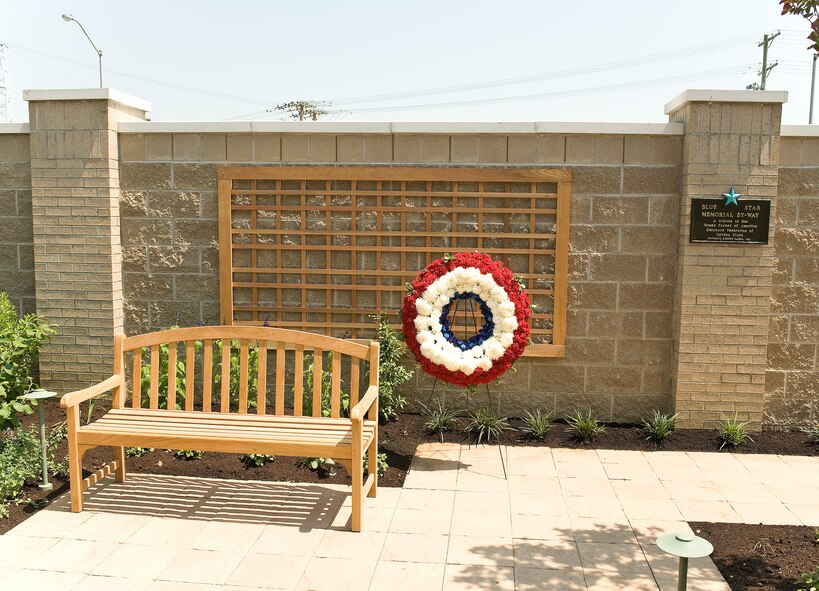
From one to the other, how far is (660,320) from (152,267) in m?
4.13

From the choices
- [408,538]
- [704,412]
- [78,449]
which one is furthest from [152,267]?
[704,412]

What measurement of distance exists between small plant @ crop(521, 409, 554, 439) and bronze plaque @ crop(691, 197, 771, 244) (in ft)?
5.81

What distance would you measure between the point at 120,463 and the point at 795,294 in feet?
16.7

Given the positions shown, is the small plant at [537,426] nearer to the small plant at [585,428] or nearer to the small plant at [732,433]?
the small plant at [585,428]

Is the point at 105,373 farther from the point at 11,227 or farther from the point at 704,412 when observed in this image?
the point at 704,412

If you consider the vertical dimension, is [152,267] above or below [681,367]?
above

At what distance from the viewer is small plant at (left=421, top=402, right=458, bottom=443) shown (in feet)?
19.2

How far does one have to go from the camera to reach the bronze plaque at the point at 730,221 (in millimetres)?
5664

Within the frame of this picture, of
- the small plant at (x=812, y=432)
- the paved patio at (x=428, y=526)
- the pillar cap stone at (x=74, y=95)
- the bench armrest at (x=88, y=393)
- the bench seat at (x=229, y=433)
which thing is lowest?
the paved patio at (x=428, y=526)

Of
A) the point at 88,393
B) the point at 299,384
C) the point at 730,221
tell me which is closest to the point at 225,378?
the point at 299,384

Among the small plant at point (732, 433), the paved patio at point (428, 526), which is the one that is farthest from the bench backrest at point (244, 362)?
the small plant at point (732, 433)

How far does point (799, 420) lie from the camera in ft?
19.7

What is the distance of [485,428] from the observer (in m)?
5.78

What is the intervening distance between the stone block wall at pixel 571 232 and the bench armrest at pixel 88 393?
149 centimetres
